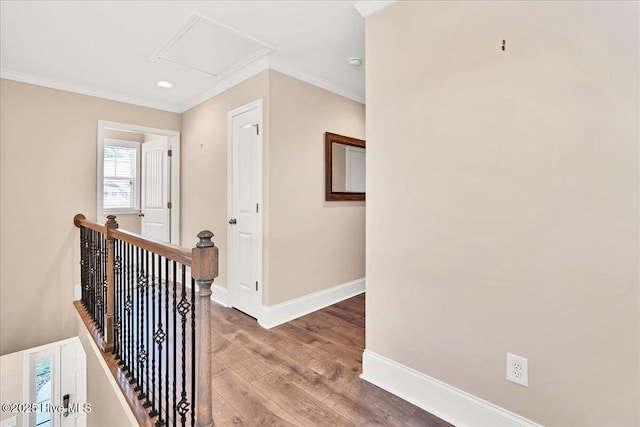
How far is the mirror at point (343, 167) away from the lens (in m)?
3.32

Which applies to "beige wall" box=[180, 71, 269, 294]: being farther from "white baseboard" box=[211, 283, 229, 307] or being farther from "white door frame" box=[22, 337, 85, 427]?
"white door frame" box=[22, 337, 85, 427]

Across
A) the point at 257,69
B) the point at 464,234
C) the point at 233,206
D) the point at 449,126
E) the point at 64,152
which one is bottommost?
the point at 464,234

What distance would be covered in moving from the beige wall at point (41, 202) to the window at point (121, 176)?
1.15 meters

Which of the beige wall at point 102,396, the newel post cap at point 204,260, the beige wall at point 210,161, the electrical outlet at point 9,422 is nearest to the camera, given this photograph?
the newel post cap at point 204,260

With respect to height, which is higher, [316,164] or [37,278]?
[316,164]

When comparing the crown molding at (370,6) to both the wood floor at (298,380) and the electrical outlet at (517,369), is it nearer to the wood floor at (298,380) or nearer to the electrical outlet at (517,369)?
the electrical outlet at (517,369)

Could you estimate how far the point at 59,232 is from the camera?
324cm

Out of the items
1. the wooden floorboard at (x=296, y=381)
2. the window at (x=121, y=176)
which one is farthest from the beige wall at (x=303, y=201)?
the window at (x=121, y=176)

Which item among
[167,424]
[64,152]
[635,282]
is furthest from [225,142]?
[635,282]

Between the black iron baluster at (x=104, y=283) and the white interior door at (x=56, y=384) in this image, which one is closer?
the black iron baluster at (x=104, y=283)

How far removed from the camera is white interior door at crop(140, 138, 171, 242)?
164 inches

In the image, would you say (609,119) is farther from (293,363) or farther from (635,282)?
(293,363)

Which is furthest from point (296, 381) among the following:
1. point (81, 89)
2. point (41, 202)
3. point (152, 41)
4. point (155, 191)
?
point (81, 89)

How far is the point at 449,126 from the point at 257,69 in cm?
202
